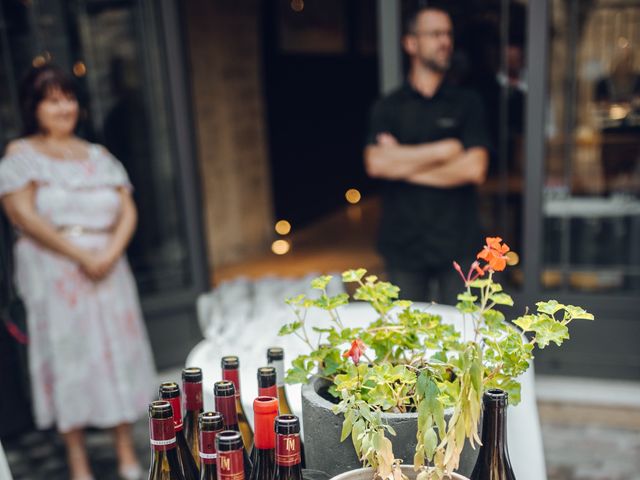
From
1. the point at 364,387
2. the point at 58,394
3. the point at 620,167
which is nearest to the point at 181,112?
the point at 58,394

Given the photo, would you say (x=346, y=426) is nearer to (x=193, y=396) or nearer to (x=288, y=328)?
(x=288, y=328)


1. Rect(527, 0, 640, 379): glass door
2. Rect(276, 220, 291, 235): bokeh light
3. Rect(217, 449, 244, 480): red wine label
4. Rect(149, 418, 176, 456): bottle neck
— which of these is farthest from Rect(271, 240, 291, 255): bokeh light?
Rect(217, 449, 244, 480): red wine label

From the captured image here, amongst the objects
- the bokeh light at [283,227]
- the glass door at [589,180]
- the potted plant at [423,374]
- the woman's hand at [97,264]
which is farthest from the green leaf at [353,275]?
the bokeh light at [283,227]

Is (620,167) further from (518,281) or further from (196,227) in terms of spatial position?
(196,227)

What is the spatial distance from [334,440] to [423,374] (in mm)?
170

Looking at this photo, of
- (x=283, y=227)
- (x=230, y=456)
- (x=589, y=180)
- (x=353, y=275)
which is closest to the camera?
(x=230, y=456)

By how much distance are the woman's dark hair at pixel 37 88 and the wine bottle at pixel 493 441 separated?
201cm

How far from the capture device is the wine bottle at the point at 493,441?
2.82 ft

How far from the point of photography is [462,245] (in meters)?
2.54

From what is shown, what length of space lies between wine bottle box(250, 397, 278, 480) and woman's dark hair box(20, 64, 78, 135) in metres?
1.85

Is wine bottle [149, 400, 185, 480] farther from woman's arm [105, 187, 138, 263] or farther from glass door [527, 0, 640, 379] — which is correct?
glass door [527, 0, 640, 379]

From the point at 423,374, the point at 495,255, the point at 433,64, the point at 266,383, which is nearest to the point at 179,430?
the point at 266,383

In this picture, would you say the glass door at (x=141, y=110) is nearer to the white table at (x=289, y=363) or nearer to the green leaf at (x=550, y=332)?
the white table at (x=289, y=363)

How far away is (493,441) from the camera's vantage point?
894 mm
